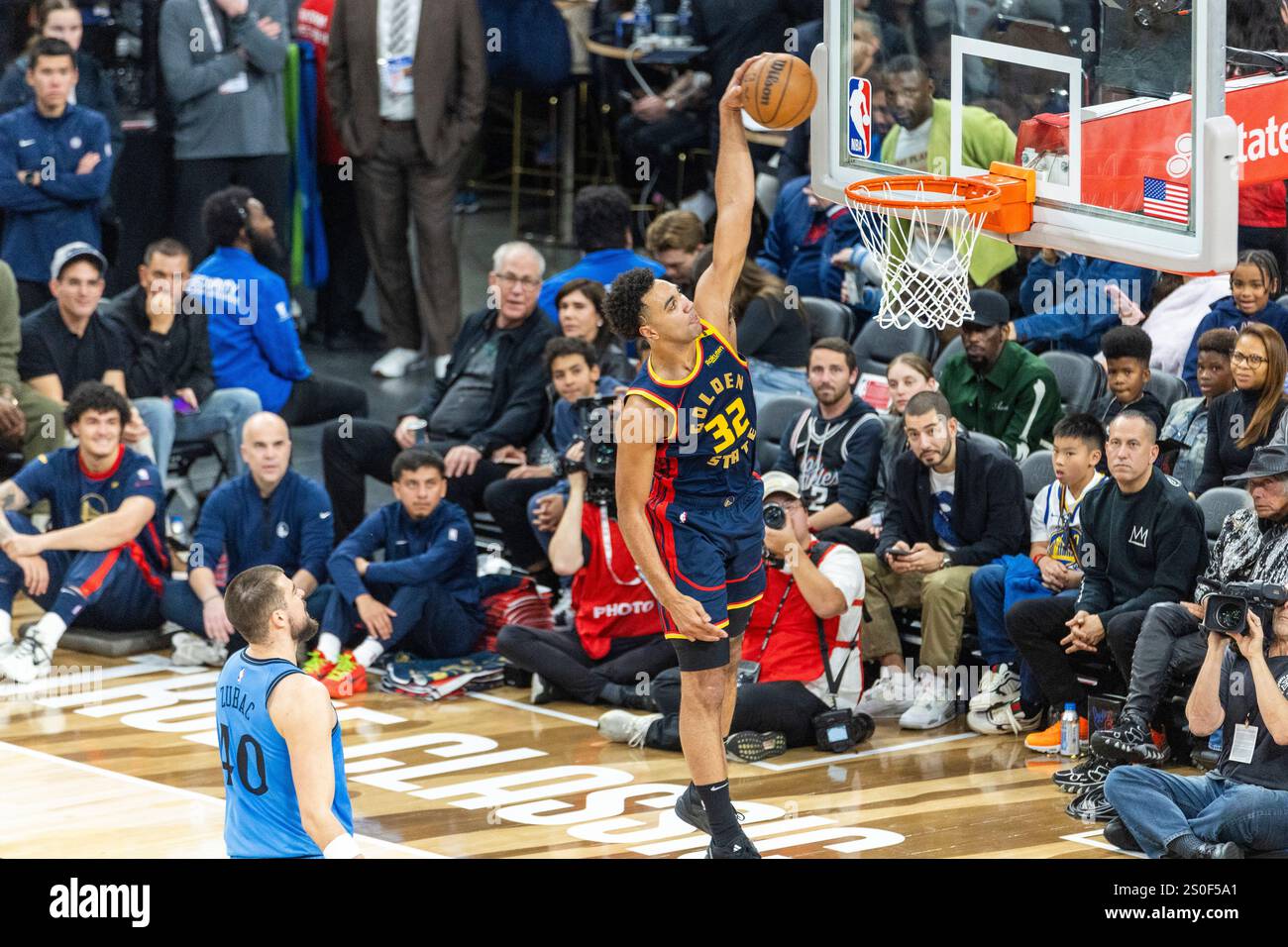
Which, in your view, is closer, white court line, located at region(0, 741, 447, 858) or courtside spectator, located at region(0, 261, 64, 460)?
white court line, located at region(0, 741, 447, 858)

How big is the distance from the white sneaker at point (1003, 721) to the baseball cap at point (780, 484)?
124 centimetres

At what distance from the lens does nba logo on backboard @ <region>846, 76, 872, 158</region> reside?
8391 millimetres

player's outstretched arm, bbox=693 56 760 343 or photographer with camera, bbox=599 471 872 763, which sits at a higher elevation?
player's outstretched arm, bbox=693 56 760 343

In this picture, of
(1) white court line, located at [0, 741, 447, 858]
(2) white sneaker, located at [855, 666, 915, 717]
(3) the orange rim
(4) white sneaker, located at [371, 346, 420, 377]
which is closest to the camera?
(1) white court line, located at [0, 741, 447, 858]

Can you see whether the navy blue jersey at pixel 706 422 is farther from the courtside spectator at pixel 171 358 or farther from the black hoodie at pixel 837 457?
the courtside spectator at pixel 171 358

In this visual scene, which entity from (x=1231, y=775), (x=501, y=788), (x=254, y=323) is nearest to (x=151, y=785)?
(x=501, y=788)

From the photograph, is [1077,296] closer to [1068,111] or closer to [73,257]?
[1068,111]

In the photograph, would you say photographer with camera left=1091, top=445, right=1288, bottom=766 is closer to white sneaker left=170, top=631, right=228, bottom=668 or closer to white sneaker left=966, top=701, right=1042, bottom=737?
white sneaker left=966, top=701, right=1042, bottom=737

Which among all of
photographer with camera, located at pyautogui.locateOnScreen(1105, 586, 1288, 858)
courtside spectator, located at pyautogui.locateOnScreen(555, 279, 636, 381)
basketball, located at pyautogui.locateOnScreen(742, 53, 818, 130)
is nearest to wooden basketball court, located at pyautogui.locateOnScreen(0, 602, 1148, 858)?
photographer with camera, located at pyautogui.locateOnScreen(1105, 586, 1288, 858)

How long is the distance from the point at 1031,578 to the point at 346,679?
321 centimetres

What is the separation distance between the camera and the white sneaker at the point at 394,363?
13578 millimetres

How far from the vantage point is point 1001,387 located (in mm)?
9945

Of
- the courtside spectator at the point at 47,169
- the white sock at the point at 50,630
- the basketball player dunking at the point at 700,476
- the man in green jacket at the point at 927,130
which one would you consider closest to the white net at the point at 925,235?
the man in green jacket at the point at 927,130

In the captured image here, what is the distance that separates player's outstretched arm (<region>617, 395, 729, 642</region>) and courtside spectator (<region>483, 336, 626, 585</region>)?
281 centimetres
